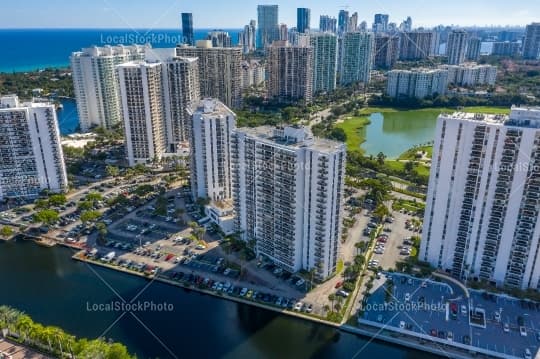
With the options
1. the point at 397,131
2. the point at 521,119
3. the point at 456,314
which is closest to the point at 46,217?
the point at 456,314

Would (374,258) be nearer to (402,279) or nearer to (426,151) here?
(402,279)

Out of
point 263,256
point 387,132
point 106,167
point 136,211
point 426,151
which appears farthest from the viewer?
point 387,132

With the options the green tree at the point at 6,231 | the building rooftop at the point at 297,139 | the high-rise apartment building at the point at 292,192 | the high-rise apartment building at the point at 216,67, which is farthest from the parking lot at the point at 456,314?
the high-rise apartment building at the point at 216,67

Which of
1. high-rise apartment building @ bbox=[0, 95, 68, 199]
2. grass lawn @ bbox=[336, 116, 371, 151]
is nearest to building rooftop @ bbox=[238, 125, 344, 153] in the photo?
high-rise apartment building @ bbox=[0, 95, 68, 199]

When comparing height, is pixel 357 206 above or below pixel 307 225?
below

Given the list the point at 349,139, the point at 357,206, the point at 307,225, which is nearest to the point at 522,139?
the point at 307,225

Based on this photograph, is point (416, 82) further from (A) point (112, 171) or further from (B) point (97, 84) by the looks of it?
(A) point (112, 171)

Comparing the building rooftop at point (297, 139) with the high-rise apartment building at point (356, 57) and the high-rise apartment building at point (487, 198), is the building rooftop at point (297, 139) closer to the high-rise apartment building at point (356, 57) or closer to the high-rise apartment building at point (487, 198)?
the high-rise apartment building at point (487, 198)
